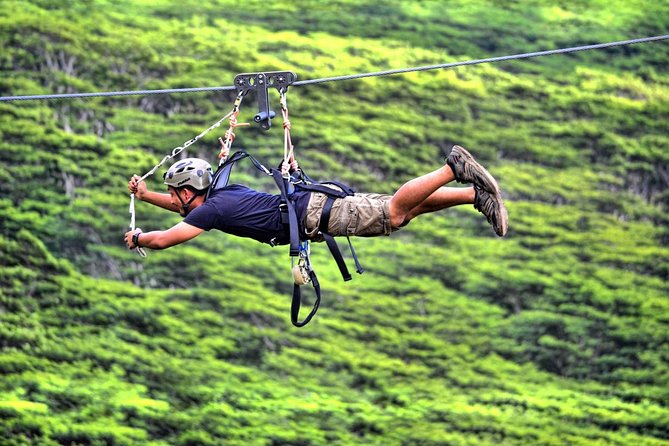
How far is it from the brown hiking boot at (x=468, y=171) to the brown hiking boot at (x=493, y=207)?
0.03m

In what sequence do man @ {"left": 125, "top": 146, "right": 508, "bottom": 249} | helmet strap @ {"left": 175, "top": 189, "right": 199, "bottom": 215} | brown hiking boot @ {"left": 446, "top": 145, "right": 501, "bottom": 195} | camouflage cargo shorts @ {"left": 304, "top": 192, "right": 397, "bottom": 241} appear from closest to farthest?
1. brown hiking boot @ {"left": 446, "top": 145, "right": 501, "bottom": 195}
2. man @ {"left": 125, "top": 146, "right": 508, "bottom": 249}
3. camouflage cargo shorts @ {"left": 304, "top": 192, "right": 397, "bottom": 241}
4. helmet strap @ {"left": 175, "top": 189, "right": 199, "bottom": 215}

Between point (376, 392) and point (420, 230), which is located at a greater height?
point (420, 230)

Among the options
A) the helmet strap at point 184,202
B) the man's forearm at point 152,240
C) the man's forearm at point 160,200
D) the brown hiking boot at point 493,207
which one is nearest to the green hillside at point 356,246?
the man's forearm at point 160,200

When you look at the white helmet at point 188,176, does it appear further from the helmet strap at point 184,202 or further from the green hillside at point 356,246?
the green hillside at point 356,246

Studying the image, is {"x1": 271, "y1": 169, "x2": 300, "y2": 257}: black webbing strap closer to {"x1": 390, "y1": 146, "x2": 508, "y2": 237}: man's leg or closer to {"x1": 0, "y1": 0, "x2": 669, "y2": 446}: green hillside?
{"x1": 390, "y1": 146, "x2": 508, "y2": 237}: man's leg

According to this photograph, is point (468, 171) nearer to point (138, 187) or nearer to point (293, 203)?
point (293, 203)

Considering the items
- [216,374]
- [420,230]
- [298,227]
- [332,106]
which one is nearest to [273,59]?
[332,106]

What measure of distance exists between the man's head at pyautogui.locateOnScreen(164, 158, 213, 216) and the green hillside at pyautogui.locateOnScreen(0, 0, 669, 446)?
19.7ft

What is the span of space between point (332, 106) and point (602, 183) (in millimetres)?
2689

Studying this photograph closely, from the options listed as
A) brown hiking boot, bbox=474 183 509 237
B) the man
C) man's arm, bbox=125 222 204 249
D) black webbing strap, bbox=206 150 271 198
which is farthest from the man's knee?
man's arm, bbox=125 222 204 249

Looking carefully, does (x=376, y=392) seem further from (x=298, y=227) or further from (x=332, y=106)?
(x=298, y=227)

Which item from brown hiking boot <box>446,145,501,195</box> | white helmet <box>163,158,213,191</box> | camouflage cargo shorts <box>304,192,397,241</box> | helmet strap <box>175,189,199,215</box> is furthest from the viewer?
helmet strap <box>175,189,199,215</box>

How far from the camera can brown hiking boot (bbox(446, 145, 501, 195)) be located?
633cm

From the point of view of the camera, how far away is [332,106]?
13.3 m
